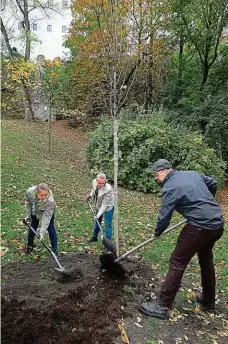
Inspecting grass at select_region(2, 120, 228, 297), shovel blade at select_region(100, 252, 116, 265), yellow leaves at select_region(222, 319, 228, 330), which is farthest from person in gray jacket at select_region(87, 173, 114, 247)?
yellow leaves at select_region(222, 319, 228, 330)

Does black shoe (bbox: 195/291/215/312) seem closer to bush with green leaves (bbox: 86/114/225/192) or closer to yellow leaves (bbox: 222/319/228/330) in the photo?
yellow leaves (bbox: 222/319/228/330)

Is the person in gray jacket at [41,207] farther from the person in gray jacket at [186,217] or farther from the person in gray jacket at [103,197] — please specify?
the person in gray jacket at [186,217]

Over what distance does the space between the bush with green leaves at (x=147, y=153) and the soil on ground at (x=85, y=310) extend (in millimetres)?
6573

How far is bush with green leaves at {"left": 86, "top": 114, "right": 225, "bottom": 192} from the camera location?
11789 mm

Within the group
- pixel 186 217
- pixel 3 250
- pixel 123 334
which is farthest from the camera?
pixel 3 250

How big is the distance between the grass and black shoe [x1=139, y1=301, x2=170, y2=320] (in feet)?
4.62

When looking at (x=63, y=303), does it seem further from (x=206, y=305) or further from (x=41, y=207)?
(x=206, y=305)

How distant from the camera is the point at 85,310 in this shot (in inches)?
168

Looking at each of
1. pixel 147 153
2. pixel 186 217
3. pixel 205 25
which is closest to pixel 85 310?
pixel 186 217

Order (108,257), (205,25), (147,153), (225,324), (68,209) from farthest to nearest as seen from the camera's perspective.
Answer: (205,25), (147,153), (68,209), (108,257), (225,324)

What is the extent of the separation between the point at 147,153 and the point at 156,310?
25.6 feet

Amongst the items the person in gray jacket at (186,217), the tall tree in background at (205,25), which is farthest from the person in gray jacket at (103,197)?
the tall tree in background at (205,25)

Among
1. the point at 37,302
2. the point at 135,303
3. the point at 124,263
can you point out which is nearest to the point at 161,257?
the point at 124,263

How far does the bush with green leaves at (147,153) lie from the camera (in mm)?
11789
